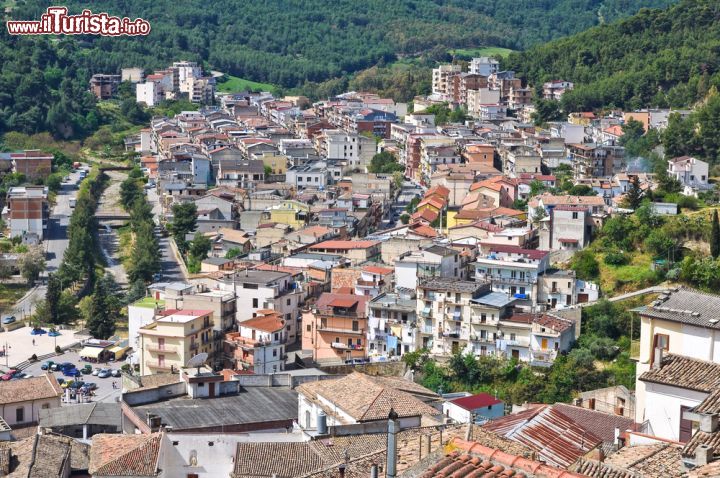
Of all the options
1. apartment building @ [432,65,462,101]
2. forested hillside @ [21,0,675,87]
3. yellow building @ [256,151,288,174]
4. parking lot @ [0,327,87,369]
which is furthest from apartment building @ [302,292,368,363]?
forested hillside @ [21,0,675,87]

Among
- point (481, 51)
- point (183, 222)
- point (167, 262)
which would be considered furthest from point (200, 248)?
point (481, 51)

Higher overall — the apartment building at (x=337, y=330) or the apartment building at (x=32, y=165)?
the apartment building at (x=32, y=165)

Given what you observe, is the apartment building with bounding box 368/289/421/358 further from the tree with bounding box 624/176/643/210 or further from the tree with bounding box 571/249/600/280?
the tree with bounding box 624/176/643/210

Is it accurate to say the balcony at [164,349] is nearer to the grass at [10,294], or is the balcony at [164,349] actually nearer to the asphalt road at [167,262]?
the asphalt road at [167,262]

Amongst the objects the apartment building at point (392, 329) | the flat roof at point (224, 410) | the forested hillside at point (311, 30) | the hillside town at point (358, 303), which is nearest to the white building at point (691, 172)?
the hillside town at point (358, 303)

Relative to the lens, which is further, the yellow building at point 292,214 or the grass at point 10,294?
the yellow building at point 292,214

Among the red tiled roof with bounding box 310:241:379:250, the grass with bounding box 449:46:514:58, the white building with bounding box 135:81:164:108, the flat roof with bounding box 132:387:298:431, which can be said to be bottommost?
the flat roof with bounding box 132:387:298:431
